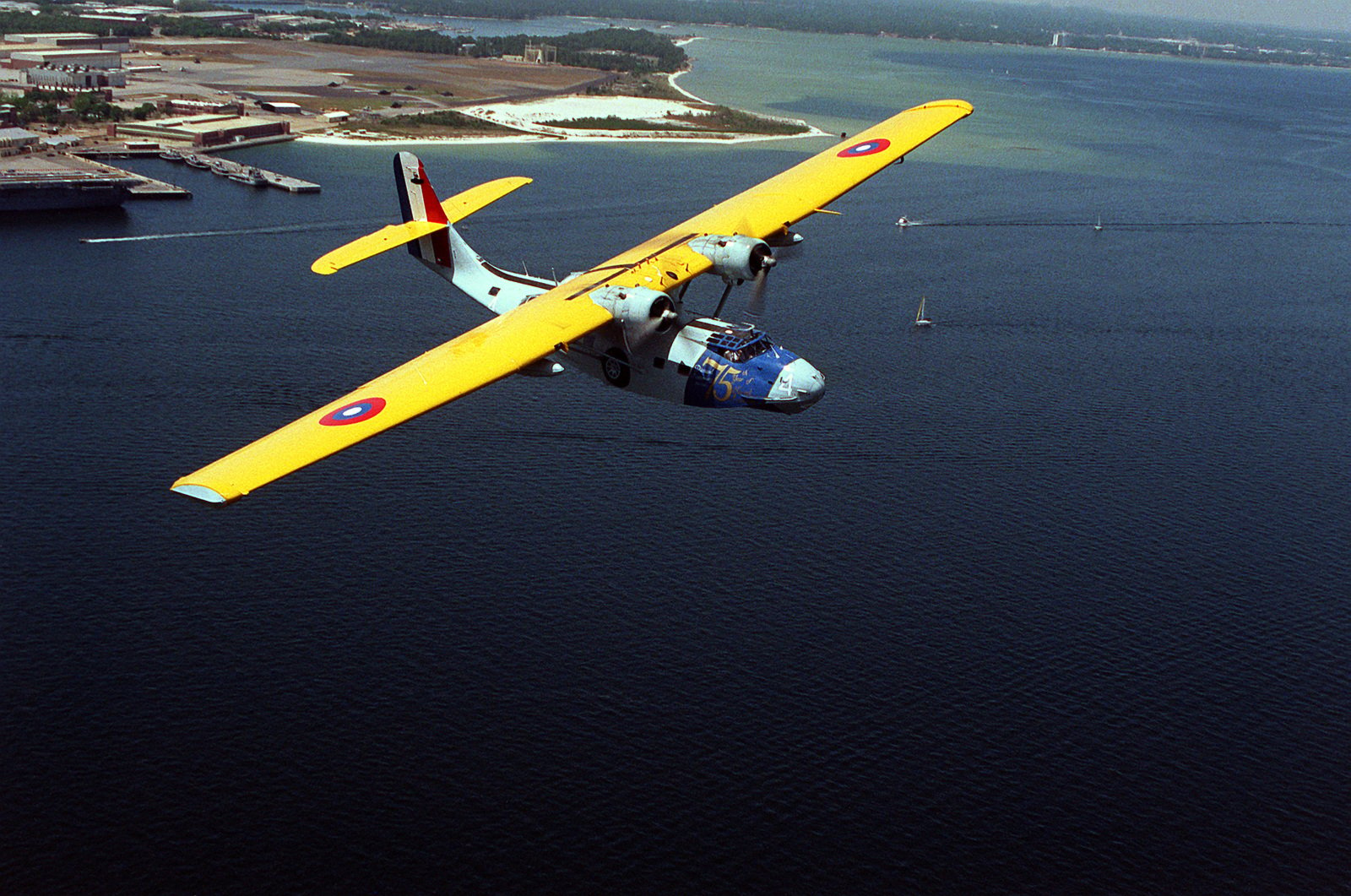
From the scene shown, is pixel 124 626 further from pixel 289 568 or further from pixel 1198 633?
pixel 1198 633

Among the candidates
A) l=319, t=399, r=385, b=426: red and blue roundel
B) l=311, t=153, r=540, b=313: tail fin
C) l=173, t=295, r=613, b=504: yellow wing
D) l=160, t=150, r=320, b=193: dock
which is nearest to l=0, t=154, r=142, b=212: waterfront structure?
l=160, t=150, r=320, b=193: dock

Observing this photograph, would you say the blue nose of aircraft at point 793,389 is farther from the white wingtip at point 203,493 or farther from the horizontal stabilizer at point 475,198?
the horizontal stabilizer at point 475,198

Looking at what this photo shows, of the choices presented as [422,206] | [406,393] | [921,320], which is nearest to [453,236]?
[422,206]

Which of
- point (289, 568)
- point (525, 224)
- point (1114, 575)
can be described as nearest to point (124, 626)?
point (289, 568)

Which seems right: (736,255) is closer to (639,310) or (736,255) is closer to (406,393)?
(639,310)

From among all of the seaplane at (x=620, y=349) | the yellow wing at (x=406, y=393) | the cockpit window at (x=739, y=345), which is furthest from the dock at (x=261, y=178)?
the cockpit window at (x=739, y=345)
